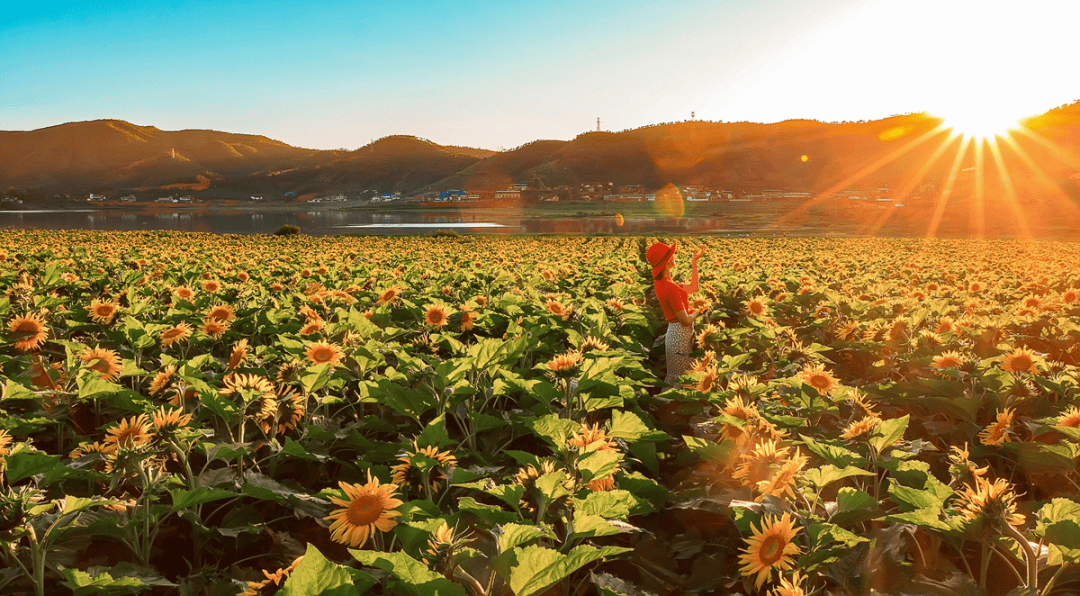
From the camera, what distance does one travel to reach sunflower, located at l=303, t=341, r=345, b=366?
3.77 m

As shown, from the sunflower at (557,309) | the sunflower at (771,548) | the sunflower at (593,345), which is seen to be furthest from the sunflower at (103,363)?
the sunflower at (771,548)

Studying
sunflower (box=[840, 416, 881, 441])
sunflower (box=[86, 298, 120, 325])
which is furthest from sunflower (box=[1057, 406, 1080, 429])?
sunflower (box=[86, 298, 120, 325])

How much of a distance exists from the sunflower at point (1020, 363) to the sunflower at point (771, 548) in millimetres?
2961

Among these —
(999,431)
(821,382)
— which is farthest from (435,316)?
(999,431)

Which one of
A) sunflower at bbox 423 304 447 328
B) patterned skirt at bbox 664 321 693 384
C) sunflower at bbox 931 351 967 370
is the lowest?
patterned skirt at bbox 664 321 693 384

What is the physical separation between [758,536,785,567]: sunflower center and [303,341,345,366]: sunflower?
2.73 metres

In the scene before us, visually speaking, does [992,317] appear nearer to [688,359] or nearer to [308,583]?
[688,359]

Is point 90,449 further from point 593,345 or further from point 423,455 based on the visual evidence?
point 593,345

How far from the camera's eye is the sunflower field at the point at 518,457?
76.0 inches

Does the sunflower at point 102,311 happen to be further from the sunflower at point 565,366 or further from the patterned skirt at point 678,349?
the patterned skirt at point 678,349

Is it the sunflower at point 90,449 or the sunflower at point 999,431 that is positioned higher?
the sunflower at point 90,449

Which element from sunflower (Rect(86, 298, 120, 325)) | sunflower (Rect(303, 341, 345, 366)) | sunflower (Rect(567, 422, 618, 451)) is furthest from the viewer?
sunflower (Rect(86, 298, 120, 325))

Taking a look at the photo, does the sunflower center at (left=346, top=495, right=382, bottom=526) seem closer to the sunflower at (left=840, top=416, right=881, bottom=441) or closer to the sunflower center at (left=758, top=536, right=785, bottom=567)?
the sunflower center at (left=758, top=536, right=785, bottom=567)

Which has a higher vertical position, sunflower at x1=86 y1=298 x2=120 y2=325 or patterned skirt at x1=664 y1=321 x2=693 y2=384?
sunflower at x1=86 y1=298 x2=120 y2=325
